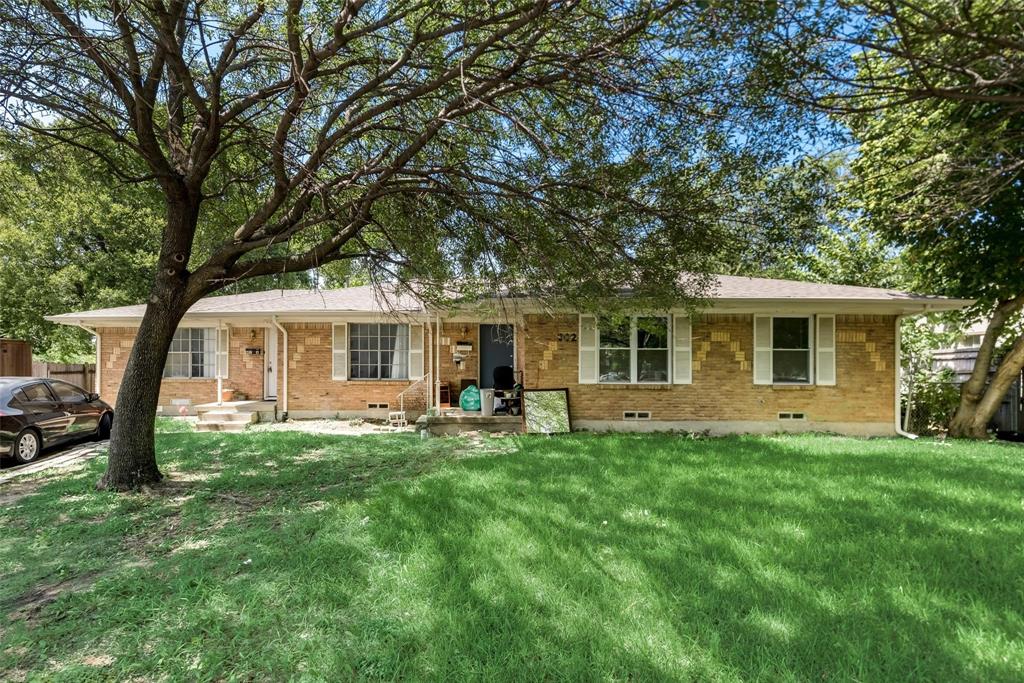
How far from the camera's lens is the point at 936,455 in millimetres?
7613

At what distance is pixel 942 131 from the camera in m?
8.19

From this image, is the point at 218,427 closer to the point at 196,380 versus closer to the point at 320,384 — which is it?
the point at 320,384

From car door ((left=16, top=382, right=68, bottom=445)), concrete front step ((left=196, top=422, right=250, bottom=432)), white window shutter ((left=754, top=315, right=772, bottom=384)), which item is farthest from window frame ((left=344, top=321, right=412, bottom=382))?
white window shutter ((left=754, top=315, right=772, bottom=384))

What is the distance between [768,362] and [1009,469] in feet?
13.5

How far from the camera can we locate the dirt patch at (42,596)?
318 cm

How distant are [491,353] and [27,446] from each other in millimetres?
8616

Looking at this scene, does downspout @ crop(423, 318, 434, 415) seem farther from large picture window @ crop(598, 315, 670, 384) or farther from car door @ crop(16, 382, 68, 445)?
car door @ crop(16, 382, 68, 445)

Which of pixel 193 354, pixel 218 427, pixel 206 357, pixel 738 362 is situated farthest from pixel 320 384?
pixel 738 362

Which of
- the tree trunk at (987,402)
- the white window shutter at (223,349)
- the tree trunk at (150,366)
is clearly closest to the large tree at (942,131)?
the tree trunk at (987,402)

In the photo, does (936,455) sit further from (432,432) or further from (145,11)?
(145,11)

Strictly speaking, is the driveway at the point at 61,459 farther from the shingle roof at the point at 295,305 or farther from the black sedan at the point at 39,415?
the shingle roof at the point at 295,305

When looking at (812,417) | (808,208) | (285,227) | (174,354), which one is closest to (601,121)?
(808,208)

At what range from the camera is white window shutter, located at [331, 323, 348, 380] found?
1211 centimetres

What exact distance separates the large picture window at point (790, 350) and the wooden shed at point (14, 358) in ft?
61.9
